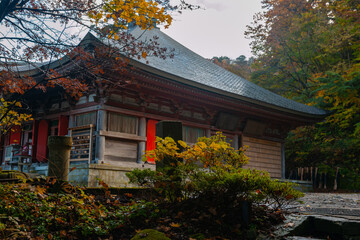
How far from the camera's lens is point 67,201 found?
17.3 feet

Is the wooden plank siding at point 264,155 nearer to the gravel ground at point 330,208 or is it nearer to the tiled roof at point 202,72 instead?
the tiled roof at point 202,72

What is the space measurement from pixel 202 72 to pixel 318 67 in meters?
13.4

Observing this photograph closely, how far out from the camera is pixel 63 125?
508 inches

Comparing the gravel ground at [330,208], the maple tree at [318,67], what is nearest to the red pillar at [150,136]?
the gravel ground at [330,208]

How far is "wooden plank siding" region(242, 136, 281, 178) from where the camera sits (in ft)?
54.7

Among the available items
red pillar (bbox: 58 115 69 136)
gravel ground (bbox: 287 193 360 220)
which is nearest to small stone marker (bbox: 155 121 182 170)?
gravel ground (bbox: 287 193 360 220)

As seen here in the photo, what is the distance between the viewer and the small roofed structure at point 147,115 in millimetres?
11125

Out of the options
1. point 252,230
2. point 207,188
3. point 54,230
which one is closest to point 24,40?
point 54,230

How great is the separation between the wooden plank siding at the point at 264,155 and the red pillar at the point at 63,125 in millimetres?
8318

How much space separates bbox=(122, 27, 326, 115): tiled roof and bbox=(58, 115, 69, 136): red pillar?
402 cm

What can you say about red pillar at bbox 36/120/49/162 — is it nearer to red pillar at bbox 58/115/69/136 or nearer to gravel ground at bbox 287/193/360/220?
red pillar at bbox 58/115/69/136

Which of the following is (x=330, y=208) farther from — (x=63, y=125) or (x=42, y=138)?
(x=42, y=138)

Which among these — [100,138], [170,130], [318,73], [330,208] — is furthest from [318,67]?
[170,130]

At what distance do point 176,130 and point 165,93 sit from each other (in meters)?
6.84
